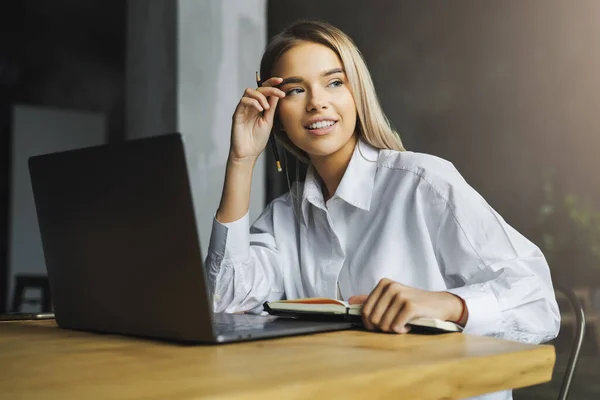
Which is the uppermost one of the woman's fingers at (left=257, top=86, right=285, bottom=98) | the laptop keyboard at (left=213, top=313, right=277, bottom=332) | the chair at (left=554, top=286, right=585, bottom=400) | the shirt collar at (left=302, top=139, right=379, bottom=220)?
the woman's fingers at (left=257, top=86, right=285, bottom=98)

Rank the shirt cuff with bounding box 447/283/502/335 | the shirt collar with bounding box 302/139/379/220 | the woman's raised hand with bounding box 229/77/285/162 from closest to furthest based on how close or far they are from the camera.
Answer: the shirt cuff with bounding box 447/283/502/335 → the shirt collar with bounding box 302/139/379/220 → the woman's raised hand with bounding box 229/77/285/162

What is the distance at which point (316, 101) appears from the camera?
178 cm

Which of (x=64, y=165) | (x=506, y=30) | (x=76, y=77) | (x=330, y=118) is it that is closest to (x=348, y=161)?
(x=330, y=118)

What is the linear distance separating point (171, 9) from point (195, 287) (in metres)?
2.75

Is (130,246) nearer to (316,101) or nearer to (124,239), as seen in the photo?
(124,239)

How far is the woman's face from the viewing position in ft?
5.88

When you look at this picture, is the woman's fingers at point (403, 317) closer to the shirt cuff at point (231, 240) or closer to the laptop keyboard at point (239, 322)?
the laptop keyboard at point (239, 322)

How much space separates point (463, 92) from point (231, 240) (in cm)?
153

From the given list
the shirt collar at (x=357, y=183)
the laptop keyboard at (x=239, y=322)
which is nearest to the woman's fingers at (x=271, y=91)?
the shirt collar at (x=357, y=183)

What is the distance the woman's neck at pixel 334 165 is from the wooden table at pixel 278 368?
0.78 metres

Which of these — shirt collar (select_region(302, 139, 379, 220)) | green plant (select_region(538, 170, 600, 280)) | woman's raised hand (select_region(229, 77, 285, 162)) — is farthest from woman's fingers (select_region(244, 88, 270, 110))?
green plant (select_region(538, 170, 600, 280))

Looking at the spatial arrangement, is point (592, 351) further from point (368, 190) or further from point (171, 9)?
point (171, 9)

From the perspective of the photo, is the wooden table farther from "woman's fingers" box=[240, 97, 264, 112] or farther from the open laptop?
"woman's fingers" box=[240, 97, 264, 112]

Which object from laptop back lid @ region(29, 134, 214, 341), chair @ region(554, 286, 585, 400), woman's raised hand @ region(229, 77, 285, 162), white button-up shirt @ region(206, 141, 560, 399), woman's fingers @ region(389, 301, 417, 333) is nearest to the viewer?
laptop back lid @ region(29, 134, 214, 341)
